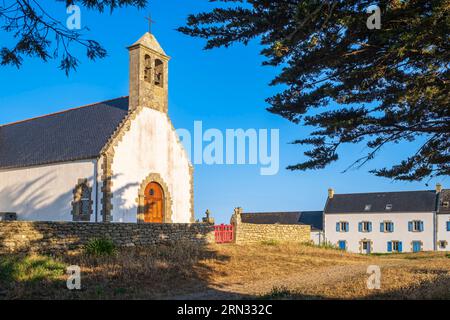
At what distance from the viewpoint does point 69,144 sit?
23828 millimetres

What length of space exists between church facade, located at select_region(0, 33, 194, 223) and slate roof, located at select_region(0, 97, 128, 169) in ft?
0.24

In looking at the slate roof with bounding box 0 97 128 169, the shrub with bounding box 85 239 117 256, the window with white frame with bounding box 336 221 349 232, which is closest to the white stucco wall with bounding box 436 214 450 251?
the window with white frame with bounding box 336 221 349 232

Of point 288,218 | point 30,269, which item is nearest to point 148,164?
point 30,269

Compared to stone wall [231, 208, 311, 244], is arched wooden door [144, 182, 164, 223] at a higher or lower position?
higher

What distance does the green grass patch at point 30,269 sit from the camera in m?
11.1

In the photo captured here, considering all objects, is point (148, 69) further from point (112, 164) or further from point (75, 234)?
point (75, 234)

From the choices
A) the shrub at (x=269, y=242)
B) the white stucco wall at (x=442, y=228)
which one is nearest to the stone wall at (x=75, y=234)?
the shrub at (x=269, y=242)

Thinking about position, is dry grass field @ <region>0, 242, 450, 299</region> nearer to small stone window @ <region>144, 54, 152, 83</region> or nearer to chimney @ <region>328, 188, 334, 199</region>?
small stone window @ <region>144, 54, 152, 83</region>

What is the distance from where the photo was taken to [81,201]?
2188 centimetres

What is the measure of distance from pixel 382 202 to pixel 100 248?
143 feet

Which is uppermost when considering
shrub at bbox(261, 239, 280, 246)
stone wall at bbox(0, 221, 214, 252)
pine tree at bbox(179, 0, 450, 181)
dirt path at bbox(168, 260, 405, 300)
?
pine tree at bbox(179, 0, 450, 181)

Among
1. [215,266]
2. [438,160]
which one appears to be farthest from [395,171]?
[215,266]

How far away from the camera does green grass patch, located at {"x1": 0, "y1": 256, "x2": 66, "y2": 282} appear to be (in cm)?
1115

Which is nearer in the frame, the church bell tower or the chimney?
the church bell tower
